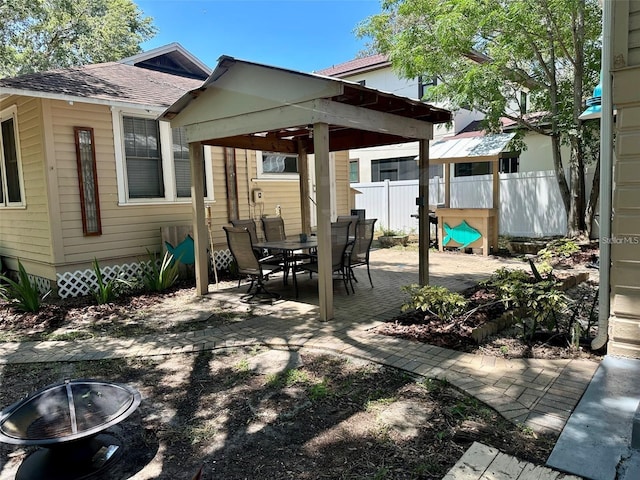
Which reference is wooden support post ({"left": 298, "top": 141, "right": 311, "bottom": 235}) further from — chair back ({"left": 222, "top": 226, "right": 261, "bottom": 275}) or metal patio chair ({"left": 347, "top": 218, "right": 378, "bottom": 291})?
chair back ({"left": 222, "top": 226, "right": 261, "bottom": 275})

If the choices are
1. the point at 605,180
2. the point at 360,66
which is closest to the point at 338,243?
the point at 605,180

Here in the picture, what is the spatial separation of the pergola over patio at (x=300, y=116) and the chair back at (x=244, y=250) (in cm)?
55

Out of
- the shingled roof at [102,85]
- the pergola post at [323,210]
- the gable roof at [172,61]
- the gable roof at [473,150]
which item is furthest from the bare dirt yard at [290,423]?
the gable roof at [172,61]

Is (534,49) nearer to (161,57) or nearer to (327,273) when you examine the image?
(327,273)

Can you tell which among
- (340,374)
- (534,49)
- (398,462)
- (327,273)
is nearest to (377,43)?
(534,49)

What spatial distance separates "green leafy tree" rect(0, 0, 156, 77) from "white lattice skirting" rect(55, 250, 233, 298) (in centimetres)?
1033

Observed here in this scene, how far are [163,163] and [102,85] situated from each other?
1.63 meters

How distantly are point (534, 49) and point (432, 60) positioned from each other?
2098mm

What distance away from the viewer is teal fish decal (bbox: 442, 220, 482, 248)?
33.9 ft

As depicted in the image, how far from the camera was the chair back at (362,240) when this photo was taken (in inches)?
269

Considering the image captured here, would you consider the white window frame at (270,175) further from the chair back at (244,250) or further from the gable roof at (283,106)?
the chair back at (244,250)

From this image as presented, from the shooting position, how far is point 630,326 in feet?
12.1

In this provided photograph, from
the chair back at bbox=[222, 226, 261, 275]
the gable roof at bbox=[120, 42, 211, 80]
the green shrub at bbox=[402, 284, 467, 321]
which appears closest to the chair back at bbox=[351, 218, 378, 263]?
the chair back at bbox=[222, 226, 261, 275]

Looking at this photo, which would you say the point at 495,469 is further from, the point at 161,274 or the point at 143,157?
the point at 143,157
